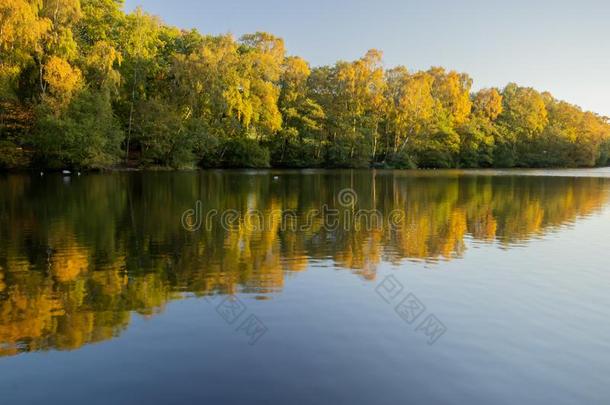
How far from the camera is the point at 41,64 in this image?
50594mm

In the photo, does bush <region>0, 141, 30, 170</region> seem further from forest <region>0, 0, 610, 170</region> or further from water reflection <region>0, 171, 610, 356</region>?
water reflection <region>0, 171, 610, 356</region>

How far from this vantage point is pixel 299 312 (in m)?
9.68

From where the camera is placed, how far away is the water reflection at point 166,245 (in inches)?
377

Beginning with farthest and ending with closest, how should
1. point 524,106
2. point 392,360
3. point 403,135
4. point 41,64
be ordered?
point 524,106 → point 403,135 → point 41,64 → point 392,360

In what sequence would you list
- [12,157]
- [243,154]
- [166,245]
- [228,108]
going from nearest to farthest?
[166,245] < [12,157] < [228,108] < [243,154]

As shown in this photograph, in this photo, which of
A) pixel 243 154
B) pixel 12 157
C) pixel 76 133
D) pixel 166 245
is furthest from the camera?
Answer: pixel 243 154

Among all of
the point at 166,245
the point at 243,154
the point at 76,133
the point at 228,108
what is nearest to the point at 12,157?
the point at 76,133

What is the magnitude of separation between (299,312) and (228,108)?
60.7 m

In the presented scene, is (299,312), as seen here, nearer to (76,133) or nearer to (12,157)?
(76,133)

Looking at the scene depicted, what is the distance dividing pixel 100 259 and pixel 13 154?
44889 mm

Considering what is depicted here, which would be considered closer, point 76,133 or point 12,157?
point 76,133

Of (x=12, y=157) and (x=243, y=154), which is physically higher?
(x=243, y=154)

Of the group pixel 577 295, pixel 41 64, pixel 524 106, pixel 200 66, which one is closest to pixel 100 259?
pixel 577 295

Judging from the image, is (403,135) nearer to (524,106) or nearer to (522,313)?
(524,106)
